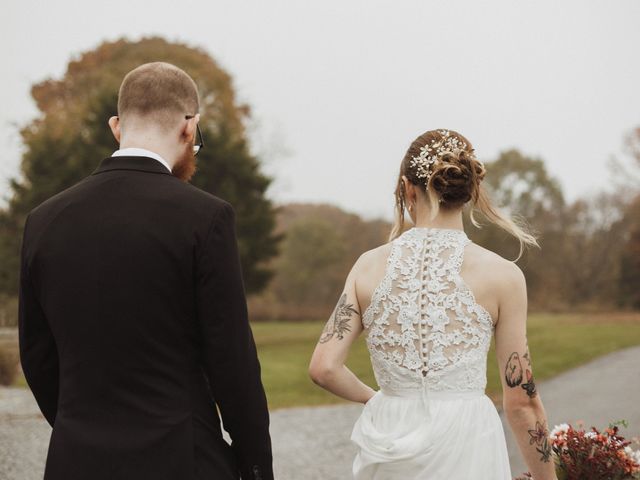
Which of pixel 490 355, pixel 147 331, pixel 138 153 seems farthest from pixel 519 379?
pixel 490 355

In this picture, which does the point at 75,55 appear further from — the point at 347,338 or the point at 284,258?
the point at 347,338

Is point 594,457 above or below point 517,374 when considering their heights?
below

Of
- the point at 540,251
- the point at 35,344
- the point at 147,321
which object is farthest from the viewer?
the point at 540,251

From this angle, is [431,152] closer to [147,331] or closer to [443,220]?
[443,220]

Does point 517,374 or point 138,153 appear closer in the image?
point 138,153

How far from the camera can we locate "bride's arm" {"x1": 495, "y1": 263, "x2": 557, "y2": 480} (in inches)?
132

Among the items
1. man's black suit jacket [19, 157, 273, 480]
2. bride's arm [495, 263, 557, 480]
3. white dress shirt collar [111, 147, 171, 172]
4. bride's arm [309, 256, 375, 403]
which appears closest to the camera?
man's black suit jacket [19, 157, 273, 480]

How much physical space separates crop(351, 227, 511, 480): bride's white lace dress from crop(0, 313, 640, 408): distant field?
Result: 37.3 feet

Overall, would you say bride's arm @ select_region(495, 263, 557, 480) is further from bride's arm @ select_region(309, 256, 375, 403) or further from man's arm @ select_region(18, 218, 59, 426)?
man's arm @ select_region(18, 218, 59, 426)

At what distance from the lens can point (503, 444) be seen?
3.62 m

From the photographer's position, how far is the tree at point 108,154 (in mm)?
23969

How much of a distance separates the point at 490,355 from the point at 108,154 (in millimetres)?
13628

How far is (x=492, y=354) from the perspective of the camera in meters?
24.1

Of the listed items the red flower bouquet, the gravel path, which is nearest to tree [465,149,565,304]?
the gravel path
